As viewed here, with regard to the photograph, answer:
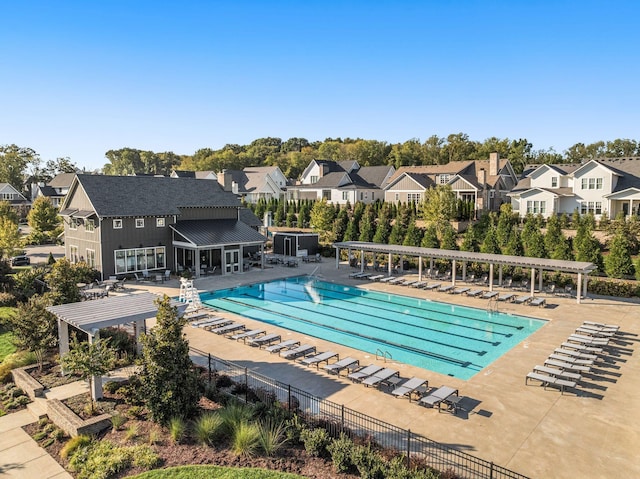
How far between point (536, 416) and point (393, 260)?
79.2 ft

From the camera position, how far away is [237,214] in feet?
126

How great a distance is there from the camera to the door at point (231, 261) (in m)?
34.0

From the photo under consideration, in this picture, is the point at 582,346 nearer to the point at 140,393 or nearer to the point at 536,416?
the point at 536,416

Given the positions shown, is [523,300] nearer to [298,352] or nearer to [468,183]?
[298,352]

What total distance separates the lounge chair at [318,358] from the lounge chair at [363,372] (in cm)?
141

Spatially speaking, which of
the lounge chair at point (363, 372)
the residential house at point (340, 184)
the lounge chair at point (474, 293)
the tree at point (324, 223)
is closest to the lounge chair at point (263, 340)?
the lounge chair at point (363, 372)

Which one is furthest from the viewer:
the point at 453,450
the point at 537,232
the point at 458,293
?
the point at 537,232

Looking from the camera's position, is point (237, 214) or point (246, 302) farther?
point (237, 214)

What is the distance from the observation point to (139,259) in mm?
31844

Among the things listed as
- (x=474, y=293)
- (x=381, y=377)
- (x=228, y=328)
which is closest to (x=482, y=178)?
(x=474, y=293)

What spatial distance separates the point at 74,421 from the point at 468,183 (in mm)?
44812

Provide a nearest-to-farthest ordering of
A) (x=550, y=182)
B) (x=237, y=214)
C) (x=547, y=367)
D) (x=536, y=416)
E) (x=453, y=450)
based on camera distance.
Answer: (x=453, y=450) → (x=536, y=416) → (x=547, y=367) → (x=237, y=214) → (x=550, y=182)

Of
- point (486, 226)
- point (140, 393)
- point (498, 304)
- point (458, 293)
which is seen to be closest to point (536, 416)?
point (140, 393)

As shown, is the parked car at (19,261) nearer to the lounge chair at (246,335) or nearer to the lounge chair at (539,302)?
the lounge chair at (246,335)
